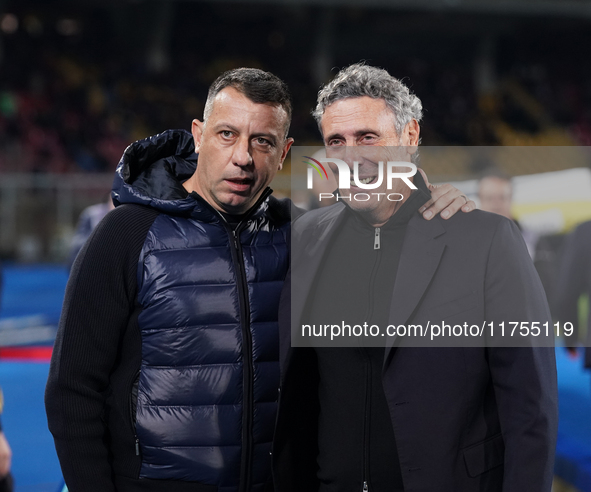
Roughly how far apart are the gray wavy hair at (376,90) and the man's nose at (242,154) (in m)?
0.25

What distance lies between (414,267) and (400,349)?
22cm

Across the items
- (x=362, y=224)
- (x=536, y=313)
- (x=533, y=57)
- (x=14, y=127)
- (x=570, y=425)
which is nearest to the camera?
(x=536, y=313)

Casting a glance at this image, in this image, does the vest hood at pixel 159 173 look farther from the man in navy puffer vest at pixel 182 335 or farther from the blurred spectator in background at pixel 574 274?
the blurred spectator in background at pixel 574 274

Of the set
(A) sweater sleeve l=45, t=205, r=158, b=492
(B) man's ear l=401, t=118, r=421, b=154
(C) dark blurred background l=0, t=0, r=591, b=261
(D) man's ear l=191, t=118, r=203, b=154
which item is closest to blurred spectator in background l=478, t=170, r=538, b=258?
(B) man's ear l=401, t=118, r=421, b=154

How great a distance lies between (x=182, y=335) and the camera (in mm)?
1834

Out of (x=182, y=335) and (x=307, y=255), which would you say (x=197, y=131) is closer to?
(x=307, y=255)

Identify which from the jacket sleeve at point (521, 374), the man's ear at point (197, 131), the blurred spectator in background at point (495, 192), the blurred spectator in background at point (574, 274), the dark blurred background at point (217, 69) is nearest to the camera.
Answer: the jacket sleeve at point (521, 374)

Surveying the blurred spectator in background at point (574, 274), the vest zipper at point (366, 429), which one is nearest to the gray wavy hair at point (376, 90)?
the vest zipper at point (366, 429)

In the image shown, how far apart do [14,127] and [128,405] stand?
15.7 m

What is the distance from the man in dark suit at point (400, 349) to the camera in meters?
1.67

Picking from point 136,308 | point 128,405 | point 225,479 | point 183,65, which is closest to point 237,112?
point 136,308

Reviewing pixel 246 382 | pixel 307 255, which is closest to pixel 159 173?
pixel 307 255

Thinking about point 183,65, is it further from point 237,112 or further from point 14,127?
point 237,112

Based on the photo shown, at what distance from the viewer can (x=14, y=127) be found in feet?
51.9
